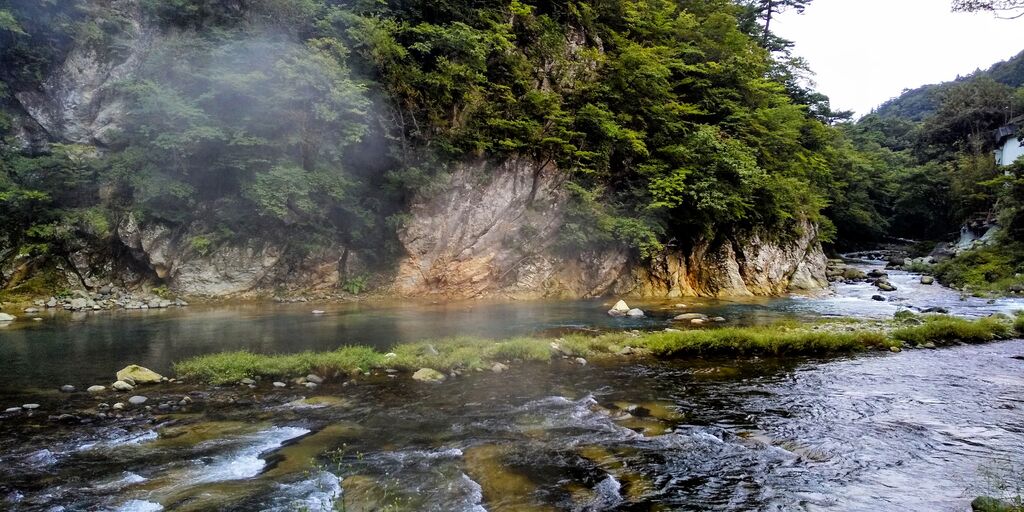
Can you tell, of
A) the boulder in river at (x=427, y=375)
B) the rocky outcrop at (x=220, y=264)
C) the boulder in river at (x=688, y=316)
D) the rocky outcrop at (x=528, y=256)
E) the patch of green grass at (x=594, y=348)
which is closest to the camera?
the boulder in river at (x=427, y=375)

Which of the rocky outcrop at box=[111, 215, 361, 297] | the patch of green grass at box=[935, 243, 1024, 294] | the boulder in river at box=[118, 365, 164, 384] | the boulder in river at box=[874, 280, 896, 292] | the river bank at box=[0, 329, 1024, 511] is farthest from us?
the boulder in river at box=[874, 280, 896, 292]

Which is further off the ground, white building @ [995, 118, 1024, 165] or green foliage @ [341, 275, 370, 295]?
white building @ [995, 118, 1024, 165]

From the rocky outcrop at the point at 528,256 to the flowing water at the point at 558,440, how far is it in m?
14.2

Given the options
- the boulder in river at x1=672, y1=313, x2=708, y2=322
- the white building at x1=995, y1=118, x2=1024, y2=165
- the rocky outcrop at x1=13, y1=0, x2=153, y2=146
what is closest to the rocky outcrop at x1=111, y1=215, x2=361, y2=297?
the rocky outcrop at x1=13, y1=0, x2=153, y2=146

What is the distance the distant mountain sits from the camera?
258 feet

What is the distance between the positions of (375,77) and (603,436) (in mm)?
23873

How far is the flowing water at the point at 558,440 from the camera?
21.6 feet

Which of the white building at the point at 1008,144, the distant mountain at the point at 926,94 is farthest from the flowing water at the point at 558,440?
the distant mountain at the point at 926,94

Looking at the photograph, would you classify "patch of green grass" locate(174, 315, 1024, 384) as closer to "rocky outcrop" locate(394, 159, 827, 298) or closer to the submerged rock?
the submerged rock

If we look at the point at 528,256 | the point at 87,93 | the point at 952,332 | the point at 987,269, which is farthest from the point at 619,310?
the point at 987,269

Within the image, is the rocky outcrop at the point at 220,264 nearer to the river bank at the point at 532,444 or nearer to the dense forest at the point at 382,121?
the dense forest at the point at 382,121

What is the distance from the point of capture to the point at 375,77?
2753 centimetres

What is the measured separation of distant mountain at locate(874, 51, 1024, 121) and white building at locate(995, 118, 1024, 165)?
116 ft

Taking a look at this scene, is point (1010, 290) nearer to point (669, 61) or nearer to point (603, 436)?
point (669, 61)
